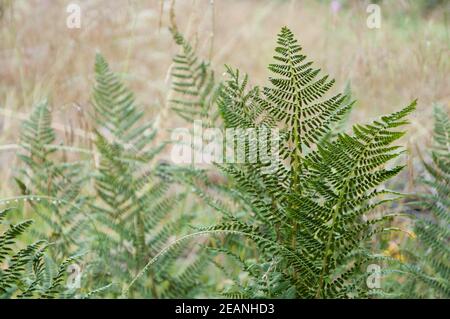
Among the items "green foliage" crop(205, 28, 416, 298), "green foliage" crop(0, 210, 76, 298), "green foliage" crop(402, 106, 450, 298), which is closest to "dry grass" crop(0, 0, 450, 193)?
"green foliage" crop(402, 106, 450, 298)

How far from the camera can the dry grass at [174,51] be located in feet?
7.43

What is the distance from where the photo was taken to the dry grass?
7.43 feet

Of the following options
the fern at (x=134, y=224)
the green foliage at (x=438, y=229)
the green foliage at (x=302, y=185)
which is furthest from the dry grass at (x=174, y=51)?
the green foliage at (x=302, y=185)

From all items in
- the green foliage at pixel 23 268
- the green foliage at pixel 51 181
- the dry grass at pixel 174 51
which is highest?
the dry grass at pixel 174 51

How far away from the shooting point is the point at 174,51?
12.0 ft

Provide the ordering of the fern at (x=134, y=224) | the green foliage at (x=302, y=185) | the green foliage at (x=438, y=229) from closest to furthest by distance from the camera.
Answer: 1. the green foliage at (x=302, y=185)
2. the green foliage at (x=438, y=229)
3. the fern at (x=134, y=224)

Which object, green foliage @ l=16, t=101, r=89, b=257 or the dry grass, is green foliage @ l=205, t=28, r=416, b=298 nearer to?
green foliage @ l=16, t=101, r=89, b=257

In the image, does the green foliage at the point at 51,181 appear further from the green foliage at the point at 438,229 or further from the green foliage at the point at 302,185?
the green foliage at the point at 438,229

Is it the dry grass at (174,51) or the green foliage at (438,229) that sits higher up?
the dry grass at (174,51)

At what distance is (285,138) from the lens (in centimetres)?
113
